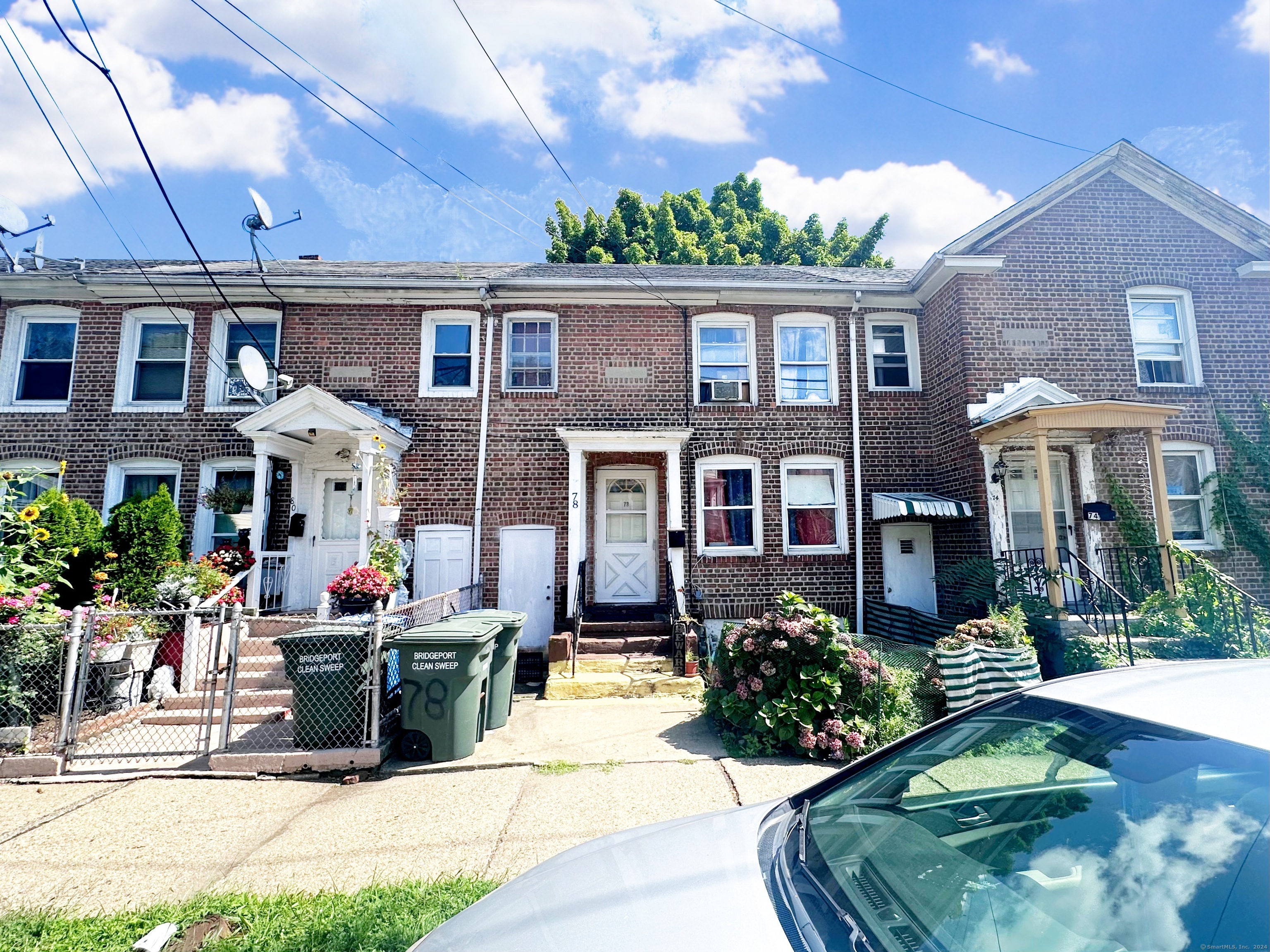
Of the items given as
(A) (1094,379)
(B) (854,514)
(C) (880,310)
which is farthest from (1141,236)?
(B) (854,514)

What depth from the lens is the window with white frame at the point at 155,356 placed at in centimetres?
1045

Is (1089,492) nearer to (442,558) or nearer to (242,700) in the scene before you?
(442,558)

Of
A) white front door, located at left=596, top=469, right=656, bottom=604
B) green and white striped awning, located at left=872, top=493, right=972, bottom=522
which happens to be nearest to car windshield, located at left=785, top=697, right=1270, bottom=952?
green and white striped awning, located at left=872, top=493, right=972, bottom=522

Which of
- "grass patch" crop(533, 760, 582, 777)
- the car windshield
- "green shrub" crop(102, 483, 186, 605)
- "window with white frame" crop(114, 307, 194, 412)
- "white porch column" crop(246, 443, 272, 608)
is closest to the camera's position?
the car windshield

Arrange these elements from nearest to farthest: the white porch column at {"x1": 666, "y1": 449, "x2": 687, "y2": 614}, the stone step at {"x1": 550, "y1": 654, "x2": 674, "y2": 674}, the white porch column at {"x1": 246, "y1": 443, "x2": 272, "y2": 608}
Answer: the stone step at {"x1": 550, "y1": 654, "x2": 674, "y2": 674}, the white porch column at {"x1": 246, "y1": 443, "x2": 272, "y2": 608}, the white porch column at {"x1": 666, "y1": 449, "x2": 687, "y2": 614}

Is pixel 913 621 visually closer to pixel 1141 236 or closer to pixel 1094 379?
pixel 1094 379

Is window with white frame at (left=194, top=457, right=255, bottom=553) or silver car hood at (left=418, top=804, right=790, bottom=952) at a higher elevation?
window with white frame at (left=194, top=457, right=255, bottom=553)

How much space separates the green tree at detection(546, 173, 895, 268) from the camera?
22.5 meters

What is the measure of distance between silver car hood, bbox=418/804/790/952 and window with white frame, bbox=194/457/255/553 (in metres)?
9.89

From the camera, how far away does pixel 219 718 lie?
6.57 meters

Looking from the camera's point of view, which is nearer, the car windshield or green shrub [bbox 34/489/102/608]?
the car windshield

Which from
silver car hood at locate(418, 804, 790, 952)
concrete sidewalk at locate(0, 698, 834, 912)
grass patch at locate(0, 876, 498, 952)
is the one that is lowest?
concrete sidewalk at locate(0, 698, 834, 912)

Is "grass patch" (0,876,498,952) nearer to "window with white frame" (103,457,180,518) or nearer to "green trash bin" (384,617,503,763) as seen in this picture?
"green trash bin" (384,617,503,763)

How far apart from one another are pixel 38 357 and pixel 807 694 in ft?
44.7
